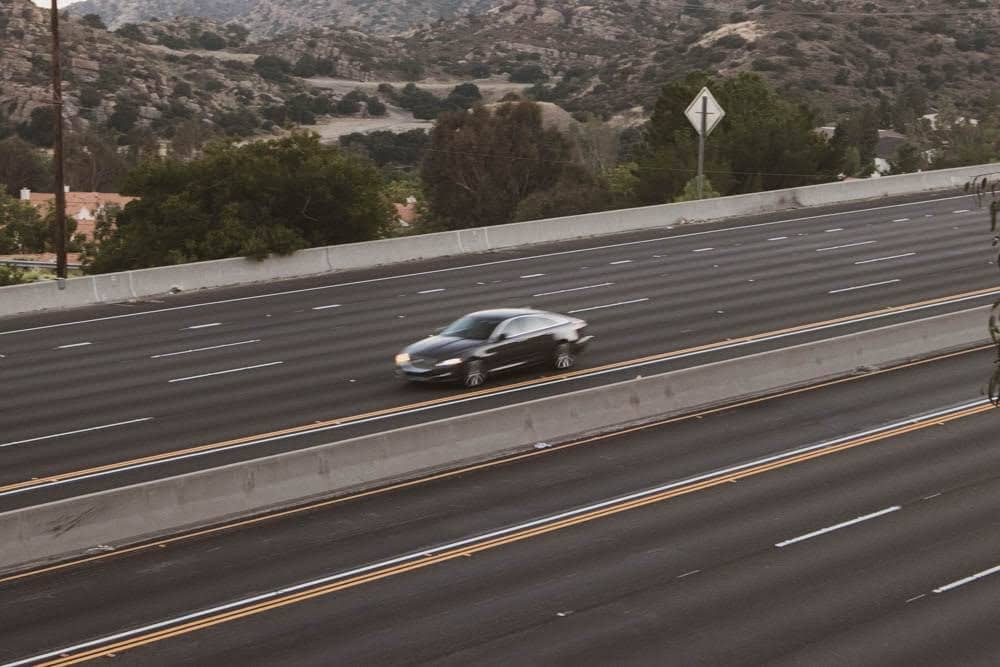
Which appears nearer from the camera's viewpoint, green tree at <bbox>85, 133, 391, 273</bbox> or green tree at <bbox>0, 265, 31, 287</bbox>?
green tree at <bbox>0, 265, 31, 287</bbox>

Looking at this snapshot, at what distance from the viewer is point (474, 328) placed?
26.7 m

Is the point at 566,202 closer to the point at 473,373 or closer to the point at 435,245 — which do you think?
the point at 435,245

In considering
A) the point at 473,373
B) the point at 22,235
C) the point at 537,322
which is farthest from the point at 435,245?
the point at 22,235

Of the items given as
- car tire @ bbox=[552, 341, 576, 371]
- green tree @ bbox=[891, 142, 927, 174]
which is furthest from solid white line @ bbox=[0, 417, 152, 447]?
green tree @ bbox=[891, 142, 927, 174]

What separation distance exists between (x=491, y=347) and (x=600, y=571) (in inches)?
427

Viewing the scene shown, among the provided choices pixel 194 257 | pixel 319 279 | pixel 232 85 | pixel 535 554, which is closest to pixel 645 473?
pixel 535 554

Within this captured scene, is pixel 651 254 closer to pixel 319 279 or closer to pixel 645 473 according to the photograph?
pixel 319 279

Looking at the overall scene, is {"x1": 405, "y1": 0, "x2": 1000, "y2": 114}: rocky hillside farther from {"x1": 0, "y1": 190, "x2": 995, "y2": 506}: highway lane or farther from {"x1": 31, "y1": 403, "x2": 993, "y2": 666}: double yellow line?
{"x1": 31, "y1": 403, "x2": 993, "y2": 666}: double yellow line

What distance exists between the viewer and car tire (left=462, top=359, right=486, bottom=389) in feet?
84.8

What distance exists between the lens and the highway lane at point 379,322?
78.9ft

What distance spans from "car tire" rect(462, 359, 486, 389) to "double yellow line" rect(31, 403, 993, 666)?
7124mm

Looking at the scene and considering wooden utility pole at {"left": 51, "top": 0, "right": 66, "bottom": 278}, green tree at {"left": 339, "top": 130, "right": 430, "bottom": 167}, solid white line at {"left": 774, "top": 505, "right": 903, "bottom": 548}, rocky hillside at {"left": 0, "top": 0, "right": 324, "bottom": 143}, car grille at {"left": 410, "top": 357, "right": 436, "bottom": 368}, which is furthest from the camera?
green tree at {"left": 339, "top": 130, "right": 430, "bottom": 167}

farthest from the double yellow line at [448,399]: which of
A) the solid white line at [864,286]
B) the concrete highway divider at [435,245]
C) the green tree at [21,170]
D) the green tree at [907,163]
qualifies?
the green tree at [21,170]

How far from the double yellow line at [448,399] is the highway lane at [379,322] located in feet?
0.98
